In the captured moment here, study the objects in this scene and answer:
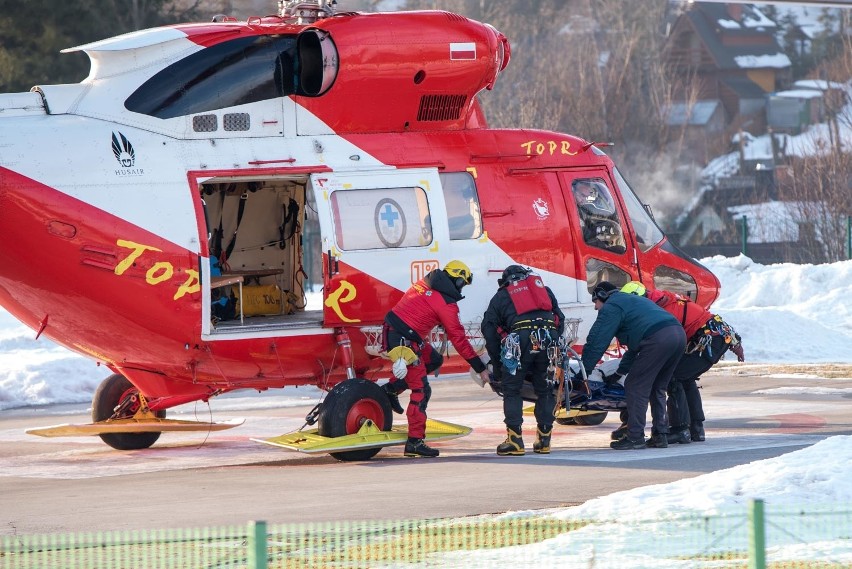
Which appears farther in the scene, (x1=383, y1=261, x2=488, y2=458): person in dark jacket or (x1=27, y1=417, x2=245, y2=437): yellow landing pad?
(x1=27, y1=417, x2=245, y2=437): yellow landing pad

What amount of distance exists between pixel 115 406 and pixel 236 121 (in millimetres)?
3653

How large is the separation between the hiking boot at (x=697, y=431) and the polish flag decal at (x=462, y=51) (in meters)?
4.65

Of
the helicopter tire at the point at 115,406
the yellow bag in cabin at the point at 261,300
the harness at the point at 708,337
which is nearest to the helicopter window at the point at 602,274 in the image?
the harness at the point at 708,337

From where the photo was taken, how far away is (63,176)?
1284cm

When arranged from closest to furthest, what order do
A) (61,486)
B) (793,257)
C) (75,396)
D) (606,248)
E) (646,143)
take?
(61,486) → (606,248) → (75,396) → (793,257) → (646,143)

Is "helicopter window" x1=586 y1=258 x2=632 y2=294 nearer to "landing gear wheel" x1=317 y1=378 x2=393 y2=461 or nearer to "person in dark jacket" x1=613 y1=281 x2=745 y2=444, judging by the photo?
"person in dark jacket" x1=613 y1=281 x2=745 y2=444

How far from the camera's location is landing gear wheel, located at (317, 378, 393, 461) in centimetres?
1325

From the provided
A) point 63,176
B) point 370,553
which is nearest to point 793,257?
point 63,176

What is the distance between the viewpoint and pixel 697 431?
14.5 metres

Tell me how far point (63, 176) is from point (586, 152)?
6.18m

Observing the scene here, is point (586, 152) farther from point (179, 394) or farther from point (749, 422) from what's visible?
point (179, 394)

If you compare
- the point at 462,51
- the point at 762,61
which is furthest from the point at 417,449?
the point at 762,61

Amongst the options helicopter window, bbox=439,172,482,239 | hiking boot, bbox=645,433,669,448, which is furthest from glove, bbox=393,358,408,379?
hiking boot, bbox=645,433,669,448

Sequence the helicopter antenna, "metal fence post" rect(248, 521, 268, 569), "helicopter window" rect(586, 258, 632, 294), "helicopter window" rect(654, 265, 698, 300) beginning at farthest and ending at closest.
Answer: "helicopter window" rect(654, 265, 698, 300), "helicopter window" rect(586, 258, 632, 294), the helicopter antenna, "metal fence post" rect(248, 521, 268, 569)
